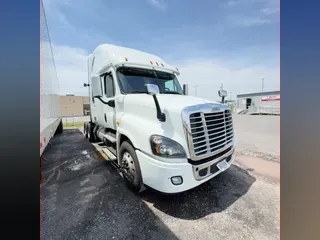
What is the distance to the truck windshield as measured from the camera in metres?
3.62

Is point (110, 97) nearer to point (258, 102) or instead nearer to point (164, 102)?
point (164, 102)

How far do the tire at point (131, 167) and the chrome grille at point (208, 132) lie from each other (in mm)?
1108

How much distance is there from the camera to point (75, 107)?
40.2 m

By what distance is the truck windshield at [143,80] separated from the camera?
3.62 metres

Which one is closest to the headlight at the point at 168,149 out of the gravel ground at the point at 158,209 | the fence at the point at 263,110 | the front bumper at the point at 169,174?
the front bumper at the point at 169,174

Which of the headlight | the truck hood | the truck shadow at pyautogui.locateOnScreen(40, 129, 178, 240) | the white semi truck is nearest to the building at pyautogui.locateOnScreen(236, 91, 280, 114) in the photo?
the white semi truck

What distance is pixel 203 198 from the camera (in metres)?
2.85

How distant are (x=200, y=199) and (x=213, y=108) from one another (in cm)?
167

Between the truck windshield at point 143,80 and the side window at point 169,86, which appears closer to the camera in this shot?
the truck windshield at point 143,80

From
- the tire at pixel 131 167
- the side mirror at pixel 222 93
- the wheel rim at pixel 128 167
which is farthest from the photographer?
the side mirror at pixel 222 93

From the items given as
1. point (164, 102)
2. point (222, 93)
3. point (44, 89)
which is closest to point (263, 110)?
point (222, 93)

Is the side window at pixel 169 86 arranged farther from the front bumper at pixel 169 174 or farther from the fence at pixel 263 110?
the fence at pixel 263 110
